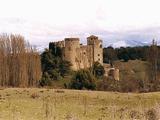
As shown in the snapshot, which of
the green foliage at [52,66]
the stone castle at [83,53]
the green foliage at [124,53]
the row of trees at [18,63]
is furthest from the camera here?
the green foliage at [124,53]

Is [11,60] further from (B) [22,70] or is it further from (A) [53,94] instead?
(A) [53,94]

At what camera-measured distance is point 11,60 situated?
78500 mm

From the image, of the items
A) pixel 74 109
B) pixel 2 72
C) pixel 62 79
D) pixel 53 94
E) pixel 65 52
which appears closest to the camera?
pixel 74 109

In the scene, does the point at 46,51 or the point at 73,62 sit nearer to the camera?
the point at 46,51

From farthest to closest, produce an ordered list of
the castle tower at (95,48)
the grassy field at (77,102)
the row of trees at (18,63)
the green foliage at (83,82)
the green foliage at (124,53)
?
the green foliage at (124,53), the castle tower at (95,48), the row of trees at (18,63), the green foliage at (83,82), the grassy field at (77,102)

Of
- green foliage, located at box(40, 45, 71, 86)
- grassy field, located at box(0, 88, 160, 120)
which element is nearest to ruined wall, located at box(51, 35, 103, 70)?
green foliage, located at box(40, 45, 71, 86)

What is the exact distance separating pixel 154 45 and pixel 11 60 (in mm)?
33597

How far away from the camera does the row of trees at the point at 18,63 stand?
7625 centimetres

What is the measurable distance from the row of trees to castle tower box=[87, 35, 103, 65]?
32309mm

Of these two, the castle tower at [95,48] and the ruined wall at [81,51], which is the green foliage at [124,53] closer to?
the castle tower at [95,48]

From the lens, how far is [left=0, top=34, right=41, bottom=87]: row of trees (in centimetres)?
7625

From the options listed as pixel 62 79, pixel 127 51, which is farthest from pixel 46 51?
pixel 127 51

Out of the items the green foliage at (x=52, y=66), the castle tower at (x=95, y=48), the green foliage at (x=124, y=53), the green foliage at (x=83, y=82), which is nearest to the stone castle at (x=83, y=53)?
the castle tower at (x=95, y=48)

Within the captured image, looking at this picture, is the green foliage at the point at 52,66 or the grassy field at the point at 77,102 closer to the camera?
the grassy field at the point at 77,102
